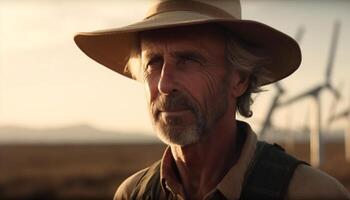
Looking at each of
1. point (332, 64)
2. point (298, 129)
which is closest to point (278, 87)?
point (332, 64)

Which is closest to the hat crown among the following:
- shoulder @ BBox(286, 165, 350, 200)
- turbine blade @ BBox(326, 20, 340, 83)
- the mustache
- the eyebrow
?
the eyebrow

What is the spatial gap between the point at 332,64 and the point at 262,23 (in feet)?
68.2

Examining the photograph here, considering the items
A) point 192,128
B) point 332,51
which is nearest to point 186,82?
point 192,128

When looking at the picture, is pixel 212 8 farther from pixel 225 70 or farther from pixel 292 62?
pixel 292 62

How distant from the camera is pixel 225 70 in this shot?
10.3ft

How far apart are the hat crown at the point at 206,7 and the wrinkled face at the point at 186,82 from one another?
0.34 feet

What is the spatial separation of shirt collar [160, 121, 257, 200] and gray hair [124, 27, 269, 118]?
150 millimetres

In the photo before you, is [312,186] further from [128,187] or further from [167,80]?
[128,187]

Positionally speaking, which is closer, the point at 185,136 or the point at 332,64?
the point at 185,136

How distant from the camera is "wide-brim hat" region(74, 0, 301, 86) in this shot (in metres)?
3.03

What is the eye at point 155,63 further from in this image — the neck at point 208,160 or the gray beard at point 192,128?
the neck at point 208,160

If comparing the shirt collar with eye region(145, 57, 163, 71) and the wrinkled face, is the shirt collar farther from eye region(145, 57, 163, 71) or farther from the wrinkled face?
eye region(145, 57, 163, 71)

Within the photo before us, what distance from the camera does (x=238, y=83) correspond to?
3.23 metres

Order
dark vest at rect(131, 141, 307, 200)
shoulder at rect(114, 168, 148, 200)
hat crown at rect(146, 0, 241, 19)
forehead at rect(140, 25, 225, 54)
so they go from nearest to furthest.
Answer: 1. dark vest at rect(131, 141, 307, 200)
2. forehead at rect(140, 25, 225, 54)
3. hat crown at rect(146, 0, 241, 19)
4. shoulder at rect(114, 168, 148, 200)
